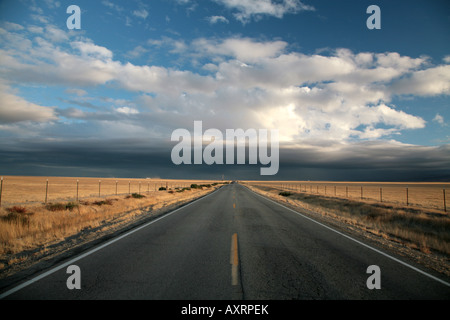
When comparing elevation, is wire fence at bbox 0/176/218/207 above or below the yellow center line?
below

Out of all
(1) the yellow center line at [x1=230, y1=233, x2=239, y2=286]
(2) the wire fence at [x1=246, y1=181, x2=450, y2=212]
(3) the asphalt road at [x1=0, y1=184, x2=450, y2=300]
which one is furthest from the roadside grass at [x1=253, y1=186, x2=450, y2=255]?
(1) the yellow center line at [x1=230, y1=233, x2=239, y2=286]

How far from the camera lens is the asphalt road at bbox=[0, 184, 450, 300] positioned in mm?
4180

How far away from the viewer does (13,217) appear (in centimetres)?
1067

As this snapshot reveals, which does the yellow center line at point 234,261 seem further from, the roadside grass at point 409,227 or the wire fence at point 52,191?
the wire fence at point 52,191

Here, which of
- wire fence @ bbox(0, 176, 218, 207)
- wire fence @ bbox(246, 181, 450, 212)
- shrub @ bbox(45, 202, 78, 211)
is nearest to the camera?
shrub @ bbox(45, 202, 78, 211)

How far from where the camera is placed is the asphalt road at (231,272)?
13.7 ft

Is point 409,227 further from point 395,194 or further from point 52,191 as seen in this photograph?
point 52,191

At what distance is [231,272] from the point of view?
5.09 metres

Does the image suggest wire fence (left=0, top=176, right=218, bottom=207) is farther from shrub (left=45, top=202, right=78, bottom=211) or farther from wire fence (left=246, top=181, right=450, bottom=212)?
wire fence (left=246, top=181, right=450, bottom=212)

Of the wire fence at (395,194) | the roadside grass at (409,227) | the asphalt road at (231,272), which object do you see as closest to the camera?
the asphalt road at (231,272)

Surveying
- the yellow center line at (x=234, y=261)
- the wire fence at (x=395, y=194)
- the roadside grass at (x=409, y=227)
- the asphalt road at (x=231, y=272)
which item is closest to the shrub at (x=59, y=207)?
the asphalt road at (x=231, y=272)

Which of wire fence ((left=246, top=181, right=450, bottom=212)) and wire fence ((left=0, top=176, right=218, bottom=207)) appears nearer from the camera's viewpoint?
wire fence ((left=0, top=176, right=218, bottom=207))
